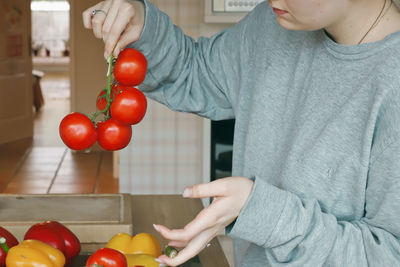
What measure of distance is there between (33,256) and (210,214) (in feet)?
1.60

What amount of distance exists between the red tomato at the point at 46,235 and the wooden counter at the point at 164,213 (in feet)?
0.82

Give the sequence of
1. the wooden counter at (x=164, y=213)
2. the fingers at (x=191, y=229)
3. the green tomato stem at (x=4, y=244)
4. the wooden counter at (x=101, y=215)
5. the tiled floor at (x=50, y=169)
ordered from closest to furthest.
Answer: the fingers at (x=191, y=229) → the green tomato stem at (x=4, y=244) → the wooden counter at (x=101, y=215) → the wooden counter at (x=164, y=213) → the tiled floor at (x=50, y=169)

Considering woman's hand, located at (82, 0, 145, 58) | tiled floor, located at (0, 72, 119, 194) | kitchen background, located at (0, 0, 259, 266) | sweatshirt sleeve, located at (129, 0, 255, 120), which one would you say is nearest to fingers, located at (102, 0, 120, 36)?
woman's hand, located at (82, 0, 145, 58)

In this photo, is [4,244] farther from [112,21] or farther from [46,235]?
[112,21]

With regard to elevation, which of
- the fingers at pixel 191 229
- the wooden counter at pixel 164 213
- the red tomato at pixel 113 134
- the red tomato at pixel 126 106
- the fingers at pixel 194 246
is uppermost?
the red tomato at pixel 126 106

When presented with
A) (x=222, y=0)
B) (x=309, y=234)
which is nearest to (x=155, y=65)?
(x=309, y=234)

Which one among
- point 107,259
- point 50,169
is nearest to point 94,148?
point 50,169

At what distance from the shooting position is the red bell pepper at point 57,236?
128 centimetres

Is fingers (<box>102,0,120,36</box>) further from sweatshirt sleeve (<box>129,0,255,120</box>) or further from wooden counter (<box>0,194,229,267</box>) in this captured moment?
wooden counter (<box>0,194,229,267</box>)

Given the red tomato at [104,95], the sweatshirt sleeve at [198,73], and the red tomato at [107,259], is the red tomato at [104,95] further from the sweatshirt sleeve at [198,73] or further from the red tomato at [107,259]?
the red tomato at [107,259]

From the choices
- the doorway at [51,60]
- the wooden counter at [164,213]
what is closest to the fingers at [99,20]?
the wooden counter at [164,213]

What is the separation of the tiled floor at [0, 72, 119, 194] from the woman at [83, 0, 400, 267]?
373 cm

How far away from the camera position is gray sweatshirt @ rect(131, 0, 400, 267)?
35.9 inches

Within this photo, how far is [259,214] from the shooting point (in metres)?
0.90
